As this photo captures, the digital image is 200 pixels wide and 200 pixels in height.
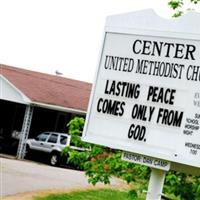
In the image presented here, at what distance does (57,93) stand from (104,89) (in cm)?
2808

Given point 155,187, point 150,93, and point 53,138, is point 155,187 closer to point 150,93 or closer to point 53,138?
point 150,93

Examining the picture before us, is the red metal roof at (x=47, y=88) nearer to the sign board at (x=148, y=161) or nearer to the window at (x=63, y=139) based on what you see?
the window at (x=63, y=139)

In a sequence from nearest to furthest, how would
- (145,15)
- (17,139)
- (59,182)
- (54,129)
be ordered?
(145,15), (59,182), (17,139), (54,129)

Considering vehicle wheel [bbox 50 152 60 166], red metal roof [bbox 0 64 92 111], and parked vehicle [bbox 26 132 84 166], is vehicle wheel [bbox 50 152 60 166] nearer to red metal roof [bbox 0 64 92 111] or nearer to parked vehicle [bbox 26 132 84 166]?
parked vehicle [bbox 26 132 84 166]

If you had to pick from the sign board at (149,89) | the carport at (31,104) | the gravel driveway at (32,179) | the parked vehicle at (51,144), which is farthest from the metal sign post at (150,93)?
the carport at (31,104)

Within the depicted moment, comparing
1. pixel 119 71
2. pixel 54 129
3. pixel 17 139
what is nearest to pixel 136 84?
pixel 119 71

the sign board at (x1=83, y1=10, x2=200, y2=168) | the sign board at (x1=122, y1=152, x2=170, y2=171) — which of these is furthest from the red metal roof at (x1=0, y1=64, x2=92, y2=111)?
the sign board at (x1=122, y1=152, x2=170, y2=171)

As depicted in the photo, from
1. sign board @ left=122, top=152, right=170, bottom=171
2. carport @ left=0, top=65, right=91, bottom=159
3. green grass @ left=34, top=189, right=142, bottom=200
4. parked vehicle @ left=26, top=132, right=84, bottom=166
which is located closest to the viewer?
sign board @ left=122, top=152, right=170, bottom=171

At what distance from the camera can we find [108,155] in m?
8.55

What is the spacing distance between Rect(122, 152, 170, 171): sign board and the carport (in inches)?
974

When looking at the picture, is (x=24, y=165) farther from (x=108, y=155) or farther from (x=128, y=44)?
(x=128, y=44)

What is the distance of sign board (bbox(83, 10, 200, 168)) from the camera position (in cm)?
552

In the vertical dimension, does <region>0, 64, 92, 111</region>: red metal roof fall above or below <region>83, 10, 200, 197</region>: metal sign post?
above

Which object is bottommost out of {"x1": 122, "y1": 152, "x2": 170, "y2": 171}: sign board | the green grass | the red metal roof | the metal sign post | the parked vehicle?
the green grass
